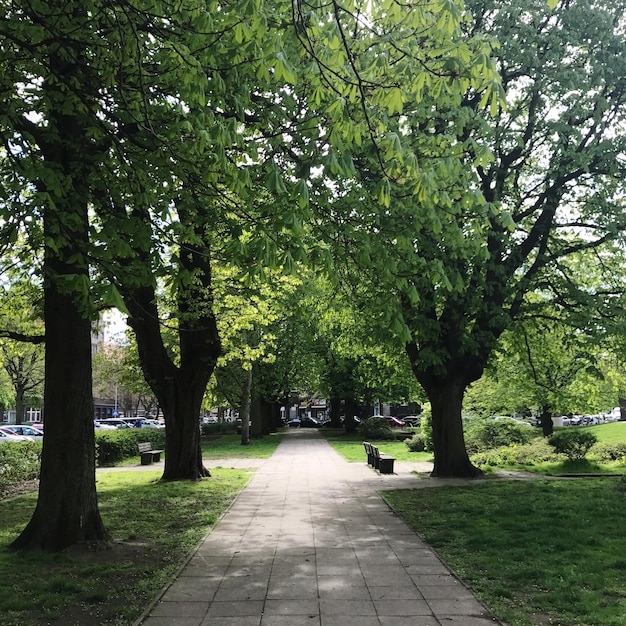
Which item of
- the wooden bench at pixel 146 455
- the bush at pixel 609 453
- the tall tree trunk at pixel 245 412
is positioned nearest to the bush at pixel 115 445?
the wooden bench at pixel 146 455

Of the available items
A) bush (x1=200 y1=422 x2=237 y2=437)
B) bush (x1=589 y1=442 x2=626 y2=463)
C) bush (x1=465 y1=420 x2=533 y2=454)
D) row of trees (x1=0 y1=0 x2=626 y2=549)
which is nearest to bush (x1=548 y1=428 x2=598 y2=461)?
bush (x1=589 y1=442 x2=626 y2=463)

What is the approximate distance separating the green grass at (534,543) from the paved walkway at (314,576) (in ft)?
1.28

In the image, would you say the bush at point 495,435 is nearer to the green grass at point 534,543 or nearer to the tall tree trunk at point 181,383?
the green grass at point 534,543

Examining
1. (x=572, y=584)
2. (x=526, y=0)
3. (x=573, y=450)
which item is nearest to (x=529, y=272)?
(x=526, y=0)

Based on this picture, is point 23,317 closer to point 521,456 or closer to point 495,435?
point 521,456

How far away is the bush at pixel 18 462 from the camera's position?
15.6m

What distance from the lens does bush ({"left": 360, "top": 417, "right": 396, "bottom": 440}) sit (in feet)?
124

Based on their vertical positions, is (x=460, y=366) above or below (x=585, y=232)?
below

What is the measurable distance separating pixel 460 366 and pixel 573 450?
5.77m

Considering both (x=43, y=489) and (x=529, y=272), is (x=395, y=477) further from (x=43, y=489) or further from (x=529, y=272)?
(x=43, y=489)

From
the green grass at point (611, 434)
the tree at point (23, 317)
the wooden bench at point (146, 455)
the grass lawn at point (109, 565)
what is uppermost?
the tree at point (23, 317)

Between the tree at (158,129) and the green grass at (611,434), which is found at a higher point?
the tree at (158,129)

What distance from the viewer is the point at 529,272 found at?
47.2 feet

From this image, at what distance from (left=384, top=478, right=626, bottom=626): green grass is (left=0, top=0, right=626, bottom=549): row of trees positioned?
9.19ft
